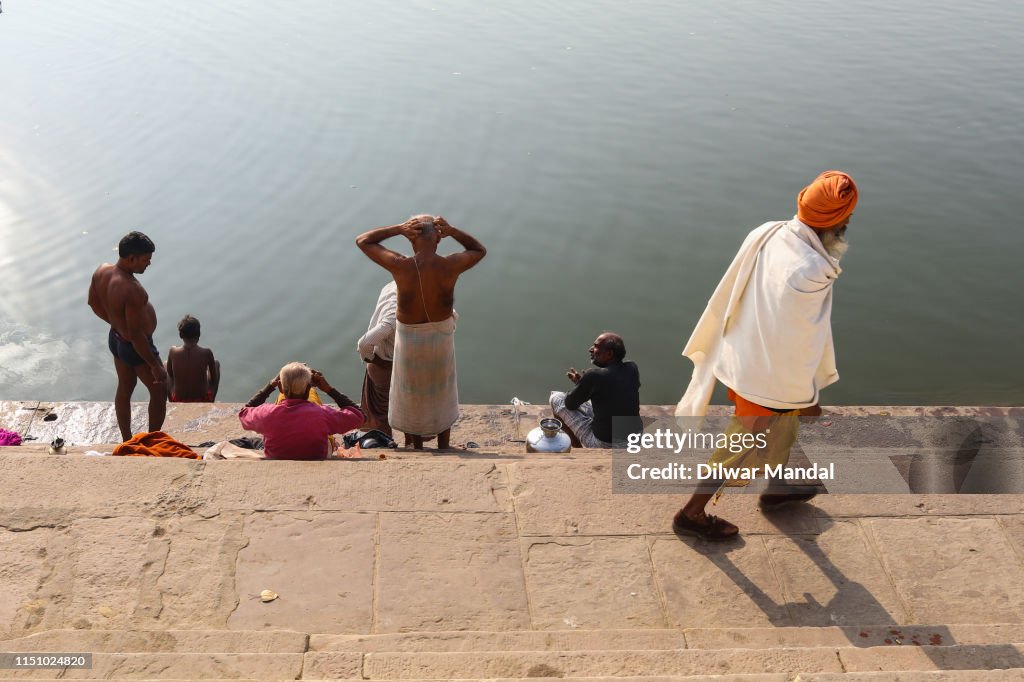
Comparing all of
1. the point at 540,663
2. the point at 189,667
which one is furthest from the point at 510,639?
the point at 189,667

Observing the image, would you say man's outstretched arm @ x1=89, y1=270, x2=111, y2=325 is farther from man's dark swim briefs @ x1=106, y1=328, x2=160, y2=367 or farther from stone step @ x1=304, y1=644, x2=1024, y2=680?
stone step @ x1=304, y1=644, x2=1024, y2=680

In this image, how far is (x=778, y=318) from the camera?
3.67m

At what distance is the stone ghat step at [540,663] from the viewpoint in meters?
2.93

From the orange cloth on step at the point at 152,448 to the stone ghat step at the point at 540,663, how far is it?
5.58ft

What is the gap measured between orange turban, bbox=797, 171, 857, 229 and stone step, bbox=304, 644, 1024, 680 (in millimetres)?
1593

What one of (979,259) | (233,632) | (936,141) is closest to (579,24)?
(936,141)

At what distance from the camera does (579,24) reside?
16328 millimetres

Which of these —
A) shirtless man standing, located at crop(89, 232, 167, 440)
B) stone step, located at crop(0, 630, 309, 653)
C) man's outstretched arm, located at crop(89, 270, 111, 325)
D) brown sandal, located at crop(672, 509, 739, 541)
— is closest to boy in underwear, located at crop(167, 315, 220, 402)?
shirtless man standing, located at crop(89, 232, 167, 440)

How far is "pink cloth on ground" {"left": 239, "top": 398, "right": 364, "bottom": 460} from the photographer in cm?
453

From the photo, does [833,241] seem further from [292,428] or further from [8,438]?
[8,438]

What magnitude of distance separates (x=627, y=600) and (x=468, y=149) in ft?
28.1

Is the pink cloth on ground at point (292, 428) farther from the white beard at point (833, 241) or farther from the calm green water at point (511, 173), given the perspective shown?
the calm green water at point (511, 173)

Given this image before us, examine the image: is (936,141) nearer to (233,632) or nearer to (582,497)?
(582,497)

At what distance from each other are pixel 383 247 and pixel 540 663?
8.25ft
